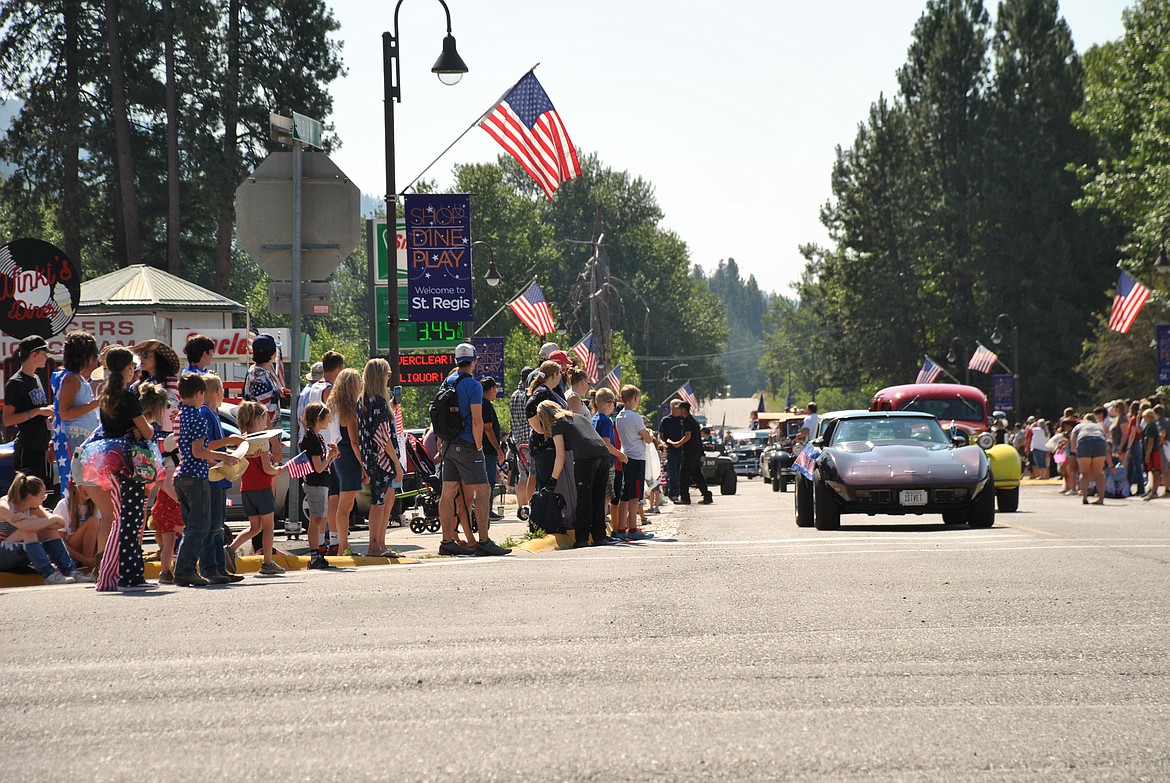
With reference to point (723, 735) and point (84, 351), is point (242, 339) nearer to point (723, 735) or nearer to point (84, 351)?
point (84, 351)

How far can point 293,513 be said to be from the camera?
17.3m

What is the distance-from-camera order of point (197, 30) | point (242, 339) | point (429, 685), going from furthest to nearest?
point (197, 30) → point (242, 339) → point (429, 685)

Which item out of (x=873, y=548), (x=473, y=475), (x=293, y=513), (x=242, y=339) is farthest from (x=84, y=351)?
(x=242, y=339)

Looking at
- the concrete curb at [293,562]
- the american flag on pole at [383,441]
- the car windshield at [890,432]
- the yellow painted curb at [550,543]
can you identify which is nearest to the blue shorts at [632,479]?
the yellow painted curb at [550,543]

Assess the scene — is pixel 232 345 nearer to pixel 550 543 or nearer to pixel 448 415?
pixel 550 543

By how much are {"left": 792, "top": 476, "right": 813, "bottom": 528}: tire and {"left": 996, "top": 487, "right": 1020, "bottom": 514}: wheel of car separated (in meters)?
4.63

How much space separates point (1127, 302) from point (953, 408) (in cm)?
541

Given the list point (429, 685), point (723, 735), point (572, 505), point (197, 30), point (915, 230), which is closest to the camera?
point (723, 735)

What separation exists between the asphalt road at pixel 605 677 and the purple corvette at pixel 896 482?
5925 mm

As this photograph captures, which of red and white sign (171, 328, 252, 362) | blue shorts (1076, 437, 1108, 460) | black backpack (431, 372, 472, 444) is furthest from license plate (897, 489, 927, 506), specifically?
red and white sign (171, 328, 252, 362)

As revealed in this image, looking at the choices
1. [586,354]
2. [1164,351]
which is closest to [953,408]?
[1164,351]

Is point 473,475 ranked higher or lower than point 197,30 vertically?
lower

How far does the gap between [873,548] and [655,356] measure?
343 ft

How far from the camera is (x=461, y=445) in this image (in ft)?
48.1
